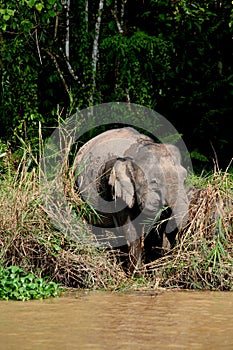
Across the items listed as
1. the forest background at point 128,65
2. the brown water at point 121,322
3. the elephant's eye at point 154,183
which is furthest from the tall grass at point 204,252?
the forest background at point 128,65

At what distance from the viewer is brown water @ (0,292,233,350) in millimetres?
4867

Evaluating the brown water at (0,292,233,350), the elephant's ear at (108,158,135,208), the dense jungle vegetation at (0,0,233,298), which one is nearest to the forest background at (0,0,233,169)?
the dense jungle vegetation at (0,0,233,298)

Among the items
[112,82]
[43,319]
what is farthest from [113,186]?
[112,82]

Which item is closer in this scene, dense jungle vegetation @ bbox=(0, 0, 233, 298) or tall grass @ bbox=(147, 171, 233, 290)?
tall grass @ bbox=(147, 171, 233, 290)

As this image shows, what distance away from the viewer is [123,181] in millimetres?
7348

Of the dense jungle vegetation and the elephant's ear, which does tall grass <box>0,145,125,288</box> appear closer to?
the elephant's ear

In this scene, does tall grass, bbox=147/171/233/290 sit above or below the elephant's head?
below

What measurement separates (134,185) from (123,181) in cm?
12

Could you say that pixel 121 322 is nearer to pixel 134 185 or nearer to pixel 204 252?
pixel 204 252

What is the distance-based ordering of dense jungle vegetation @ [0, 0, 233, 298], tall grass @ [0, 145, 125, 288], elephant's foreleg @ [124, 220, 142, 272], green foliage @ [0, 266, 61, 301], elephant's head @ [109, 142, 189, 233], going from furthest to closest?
dense jungle vegetation @ [0, 0, 233, 298] → elephant's foreleg @ [124, 220, 142, 272] → elephant's head @ [109, 142, 189, 233] → tall grass @ [0, 145, 125, 288] → green foliage @ [0, 266, 61, 301]

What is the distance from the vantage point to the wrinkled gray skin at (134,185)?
23.9ft

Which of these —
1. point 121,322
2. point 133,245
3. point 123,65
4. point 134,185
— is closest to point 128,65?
point 123,65

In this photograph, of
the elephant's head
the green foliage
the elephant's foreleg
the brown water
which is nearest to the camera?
the brown water

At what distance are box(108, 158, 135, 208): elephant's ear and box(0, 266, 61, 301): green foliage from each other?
43.2 inches
